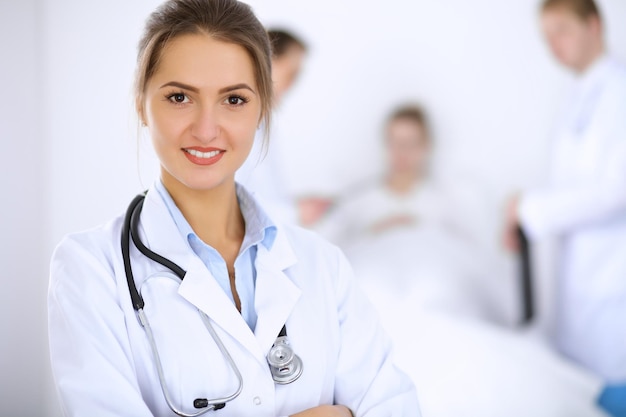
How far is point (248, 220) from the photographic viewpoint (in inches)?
45.3

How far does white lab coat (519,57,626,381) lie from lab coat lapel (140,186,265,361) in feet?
6.45

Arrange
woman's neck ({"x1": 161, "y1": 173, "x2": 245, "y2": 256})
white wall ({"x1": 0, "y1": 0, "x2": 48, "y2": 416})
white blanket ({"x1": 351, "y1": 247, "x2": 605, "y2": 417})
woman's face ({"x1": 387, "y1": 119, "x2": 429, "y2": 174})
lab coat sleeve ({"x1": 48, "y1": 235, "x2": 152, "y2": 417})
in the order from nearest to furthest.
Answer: lab coat sleeve ({"x1": 48, "y1": 235, "x2": 152, "y2": 417})
woman's neck ({"x1": 161, "y1": 173, "x2": 245, "y2": 256})
white blanket ({"x1": 351, "y1": 247, "x2": 605, "y2": 417})
white wall ({"x1": 0, "y1": 0, "x2": 48, "y2": 416})
woman's face ({"x1": 387, "y1": 119, "x2": 429, "y2": 174})

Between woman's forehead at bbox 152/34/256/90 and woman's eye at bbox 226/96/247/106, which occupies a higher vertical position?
woman's forehead at bbox 152/34/256/90

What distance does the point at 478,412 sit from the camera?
70.4 inches

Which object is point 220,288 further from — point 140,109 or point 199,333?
point 140,109

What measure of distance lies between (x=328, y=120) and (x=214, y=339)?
189 centimetres

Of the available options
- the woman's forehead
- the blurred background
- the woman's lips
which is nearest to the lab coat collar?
the woman's lips

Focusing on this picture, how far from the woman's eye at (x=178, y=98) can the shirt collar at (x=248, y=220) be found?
0.15 metres

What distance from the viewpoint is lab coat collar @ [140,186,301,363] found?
98 cm

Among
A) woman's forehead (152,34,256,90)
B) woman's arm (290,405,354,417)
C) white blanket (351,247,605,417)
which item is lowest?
white blanket (351,247,605,417)

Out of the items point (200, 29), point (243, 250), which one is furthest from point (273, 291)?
point (200, 29)

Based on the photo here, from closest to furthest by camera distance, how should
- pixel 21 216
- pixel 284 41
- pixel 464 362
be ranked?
1. pixel 464 362
2. pixel 21 216
3. pixel 284 41

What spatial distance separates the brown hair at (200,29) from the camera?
1.01 m

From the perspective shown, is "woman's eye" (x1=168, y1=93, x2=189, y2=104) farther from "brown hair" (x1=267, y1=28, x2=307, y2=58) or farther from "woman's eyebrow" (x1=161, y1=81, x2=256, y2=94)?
"brown hair" (x1=267, y1=28, x2=307, y2=58)
